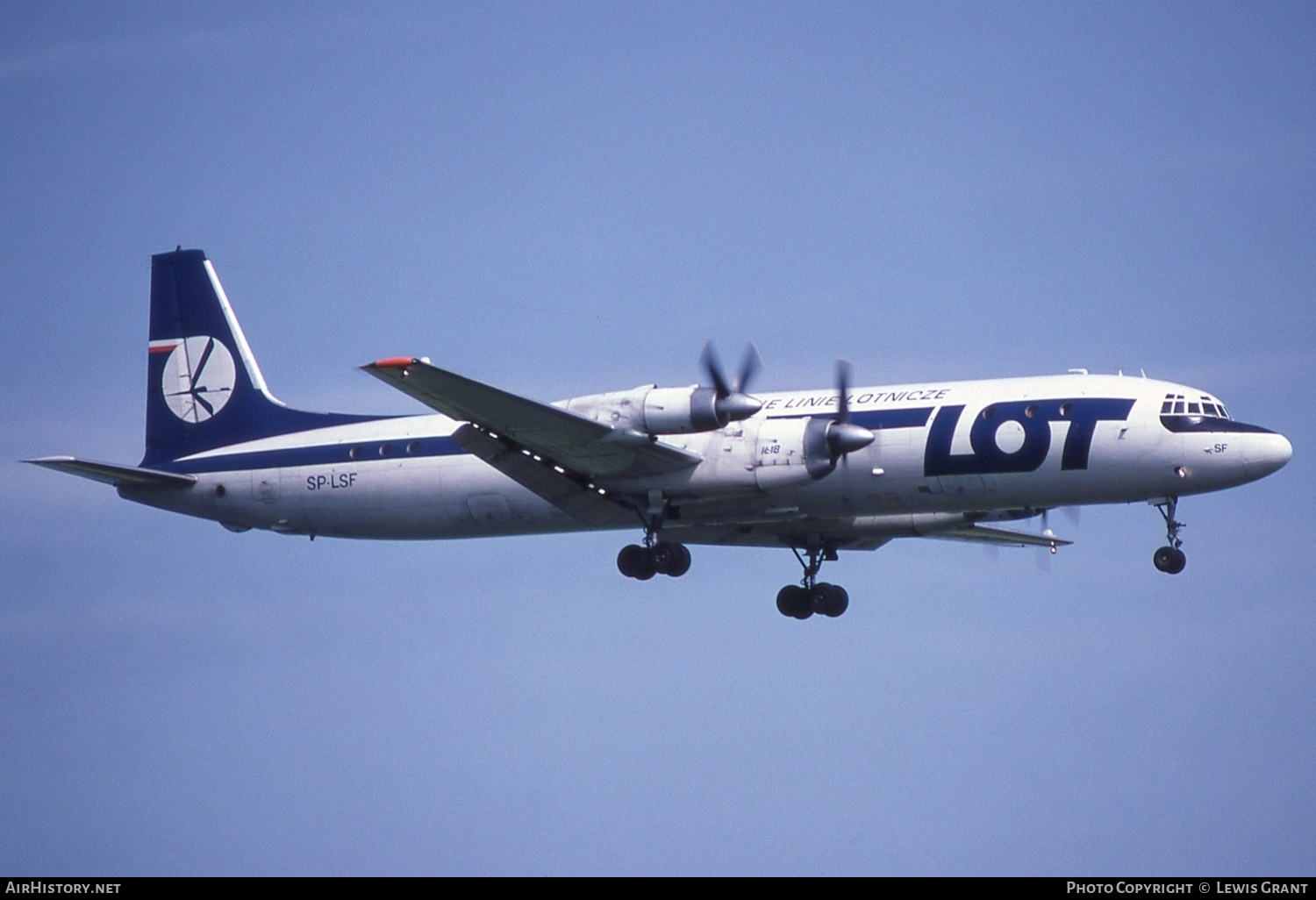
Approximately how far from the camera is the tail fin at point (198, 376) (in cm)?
3791

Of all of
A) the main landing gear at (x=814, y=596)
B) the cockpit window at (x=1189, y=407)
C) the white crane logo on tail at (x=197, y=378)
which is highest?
the white crane logo on tail at (x=197, y=378)

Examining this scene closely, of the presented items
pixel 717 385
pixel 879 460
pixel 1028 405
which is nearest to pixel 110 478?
pixel 717 385

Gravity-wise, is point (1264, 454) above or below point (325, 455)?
below

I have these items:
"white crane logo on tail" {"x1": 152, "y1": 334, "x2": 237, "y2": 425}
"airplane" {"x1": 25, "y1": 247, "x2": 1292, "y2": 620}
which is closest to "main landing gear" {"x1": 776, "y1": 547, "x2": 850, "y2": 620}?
"airplane" {"x1": 25, "y1": 247, "x2": 1292, "y2": 620}

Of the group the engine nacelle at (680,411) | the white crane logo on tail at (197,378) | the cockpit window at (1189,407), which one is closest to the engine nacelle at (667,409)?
the engine nacelle at (680,411)

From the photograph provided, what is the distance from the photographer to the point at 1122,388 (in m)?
31.0

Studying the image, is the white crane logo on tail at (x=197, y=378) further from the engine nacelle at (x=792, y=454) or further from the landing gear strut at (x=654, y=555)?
the engine nacelle at (x=792, y=454)

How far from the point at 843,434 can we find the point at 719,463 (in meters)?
2.56

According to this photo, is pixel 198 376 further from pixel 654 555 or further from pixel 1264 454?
pixel 1264 454

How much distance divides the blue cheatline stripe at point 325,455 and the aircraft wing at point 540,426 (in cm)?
238

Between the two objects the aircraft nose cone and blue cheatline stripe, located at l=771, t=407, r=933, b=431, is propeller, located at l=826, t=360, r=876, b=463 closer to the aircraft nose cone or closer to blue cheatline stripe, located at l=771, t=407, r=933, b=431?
blue cheatline stripe, located at l=771, t=407, r=933, b=431

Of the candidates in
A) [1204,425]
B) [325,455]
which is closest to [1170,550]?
[1204,425]

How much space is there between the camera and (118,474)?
3531cm

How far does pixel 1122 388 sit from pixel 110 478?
2071cm
